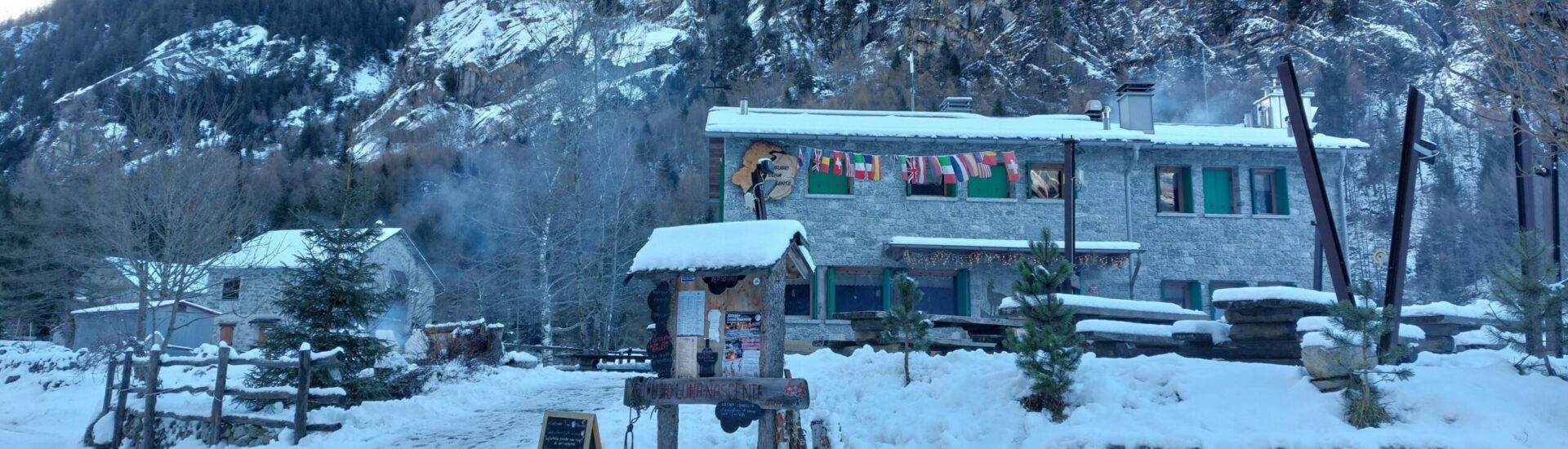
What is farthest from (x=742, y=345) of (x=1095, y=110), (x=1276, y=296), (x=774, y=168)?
(x=1095, y=110)

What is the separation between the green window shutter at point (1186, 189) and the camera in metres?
20.3

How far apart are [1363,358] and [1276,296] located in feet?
7.12

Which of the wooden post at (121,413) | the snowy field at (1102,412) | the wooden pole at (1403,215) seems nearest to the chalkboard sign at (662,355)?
the snowy field at (1102,412)

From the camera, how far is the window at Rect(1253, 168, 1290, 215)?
66.4 feet

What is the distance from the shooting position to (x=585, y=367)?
853 inches

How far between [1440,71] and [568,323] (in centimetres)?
5307

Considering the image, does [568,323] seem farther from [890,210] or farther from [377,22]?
[377,22]

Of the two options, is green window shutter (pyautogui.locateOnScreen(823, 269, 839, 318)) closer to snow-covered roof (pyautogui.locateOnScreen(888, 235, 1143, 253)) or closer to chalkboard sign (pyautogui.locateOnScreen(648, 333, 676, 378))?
snow-covered roof (pyautogui.locateOnScreen(888, 235, 1143, 253))

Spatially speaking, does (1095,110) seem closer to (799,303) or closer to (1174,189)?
(1174,189)

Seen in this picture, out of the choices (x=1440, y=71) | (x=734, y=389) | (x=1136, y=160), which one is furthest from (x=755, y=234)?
(x=1440, y=71)

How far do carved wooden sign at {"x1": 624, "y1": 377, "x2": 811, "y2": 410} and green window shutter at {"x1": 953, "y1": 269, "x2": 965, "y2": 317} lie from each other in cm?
1247

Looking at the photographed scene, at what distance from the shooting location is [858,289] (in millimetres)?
20078

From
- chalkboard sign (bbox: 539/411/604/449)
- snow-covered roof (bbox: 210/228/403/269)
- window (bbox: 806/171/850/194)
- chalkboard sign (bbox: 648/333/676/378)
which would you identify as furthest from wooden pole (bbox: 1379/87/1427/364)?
snow-covered roof (bbox: 210/228/403/269)

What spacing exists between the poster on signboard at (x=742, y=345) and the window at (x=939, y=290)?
40.2 feet
